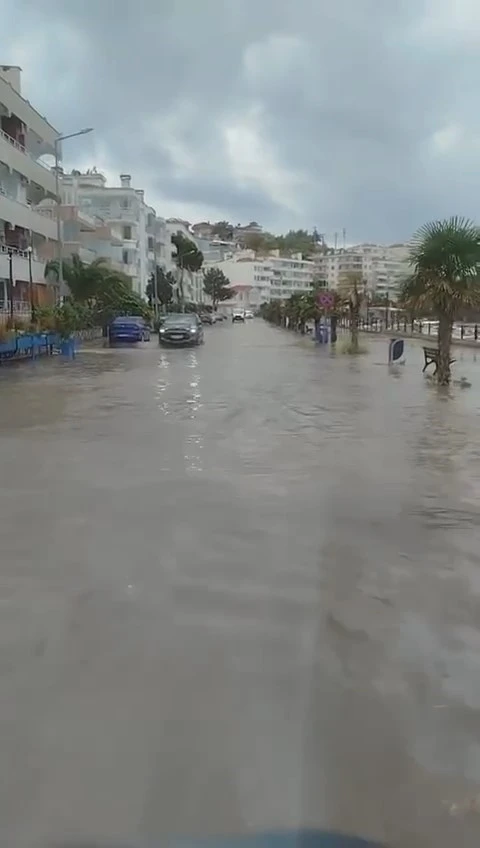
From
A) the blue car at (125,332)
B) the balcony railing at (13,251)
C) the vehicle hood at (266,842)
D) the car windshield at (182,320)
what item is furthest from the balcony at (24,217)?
the vehicle hood at (266,842)

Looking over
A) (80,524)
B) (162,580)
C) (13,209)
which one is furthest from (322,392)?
(13,209)

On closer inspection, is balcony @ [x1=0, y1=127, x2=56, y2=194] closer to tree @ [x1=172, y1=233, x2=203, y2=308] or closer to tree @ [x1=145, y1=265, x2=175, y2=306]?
tree @ [x1=145, y1=265, x2=175, y2=306]

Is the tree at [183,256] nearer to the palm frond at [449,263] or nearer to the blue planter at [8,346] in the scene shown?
the blue planter at [8,346]

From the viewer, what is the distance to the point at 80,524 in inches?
317

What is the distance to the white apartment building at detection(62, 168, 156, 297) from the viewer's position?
3557 inches

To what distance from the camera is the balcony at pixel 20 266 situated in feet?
143

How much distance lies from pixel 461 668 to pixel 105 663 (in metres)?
1.87

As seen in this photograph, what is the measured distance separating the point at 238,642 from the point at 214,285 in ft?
546

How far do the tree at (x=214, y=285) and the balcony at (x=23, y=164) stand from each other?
4504 inches

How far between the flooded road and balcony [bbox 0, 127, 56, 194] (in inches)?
A: 1359

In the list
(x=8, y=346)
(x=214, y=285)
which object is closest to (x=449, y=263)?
(x=8, y=346)

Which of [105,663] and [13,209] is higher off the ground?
[13,209]

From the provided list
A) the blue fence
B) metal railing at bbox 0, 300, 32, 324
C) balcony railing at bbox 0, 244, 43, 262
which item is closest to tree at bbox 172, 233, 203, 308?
balcony railing at bbox 0, 244, 43, 262

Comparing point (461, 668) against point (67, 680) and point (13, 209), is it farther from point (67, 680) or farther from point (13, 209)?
point (13, 209)
